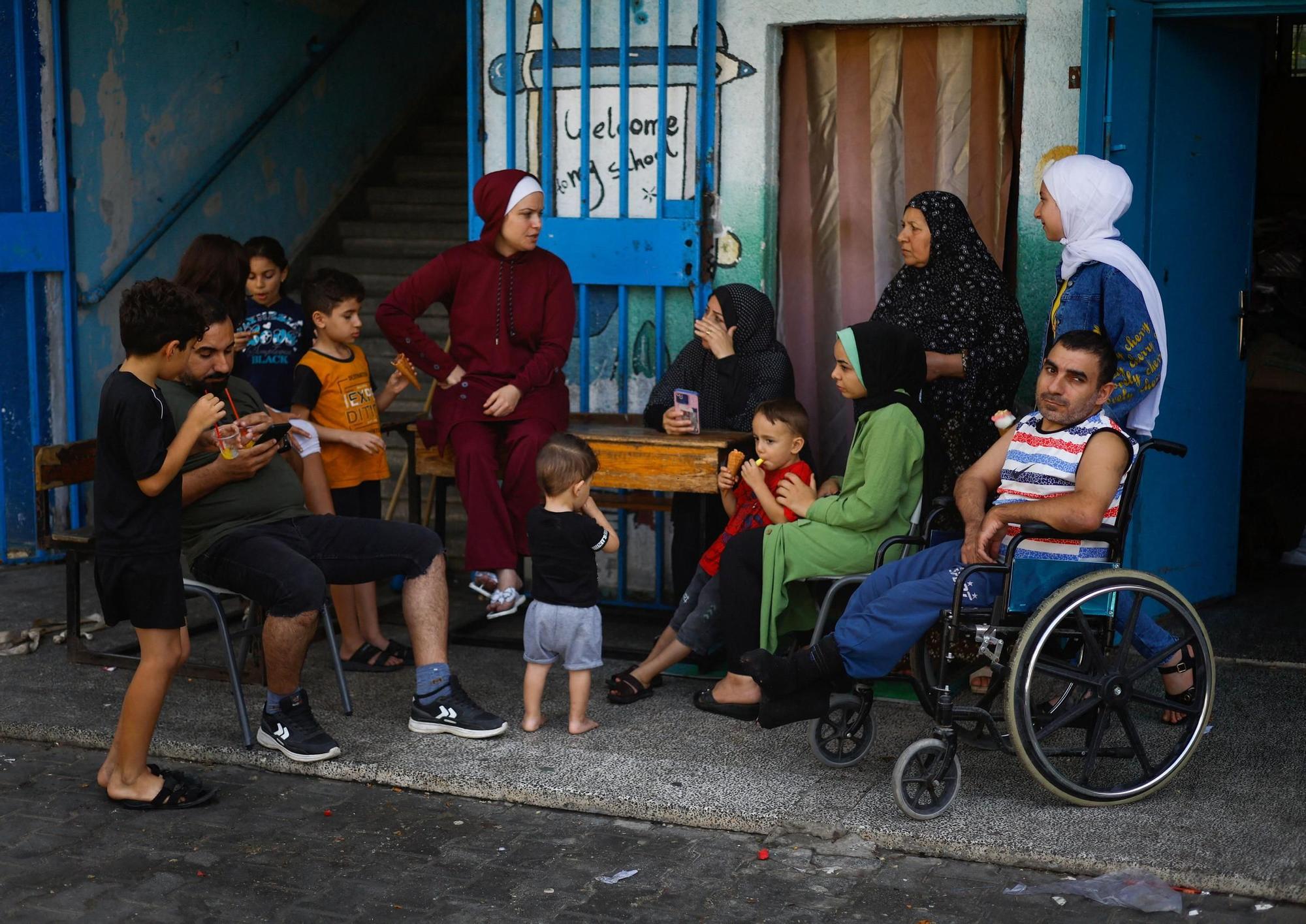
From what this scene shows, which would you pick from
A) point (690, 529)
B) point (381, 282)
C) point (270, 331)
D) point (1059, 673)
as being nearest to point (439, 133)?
point (381, 282)

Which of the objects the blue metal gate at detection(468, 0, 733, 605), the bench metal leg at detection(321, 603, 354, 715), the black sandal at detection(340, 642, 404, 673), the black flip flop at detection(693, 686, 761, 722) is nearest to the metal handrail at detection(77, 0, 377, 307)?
the blue metal gate at detection(468, 0, 733, 605)

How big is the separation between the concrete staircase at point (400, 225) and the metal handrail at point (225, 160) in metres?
0.85

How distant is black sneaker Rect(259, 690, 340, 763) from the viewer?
15.5ft

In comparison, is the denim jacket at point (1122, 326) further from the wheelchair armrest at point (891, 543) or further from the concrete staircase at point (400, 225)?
the concrete staircase at point (400, 225)

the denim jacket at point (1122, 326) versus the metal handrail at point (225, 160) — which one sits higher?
the metal handrail at point (225, 160)

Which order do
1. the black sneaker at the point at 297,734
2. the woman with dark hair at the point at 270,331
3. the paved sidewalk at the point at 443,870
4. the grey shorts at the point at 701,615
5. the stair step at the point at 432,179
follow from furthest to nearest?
the stair step at the point at 432,179, the woman with dark hair at the point at 270,331, the grey shorts at the point at 701,615, the black sneaker at the point at 297,734, the paved sidewalk at the point at 443,870

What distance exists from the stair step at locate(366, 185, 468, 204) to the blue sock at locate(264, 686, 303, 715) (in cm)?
538

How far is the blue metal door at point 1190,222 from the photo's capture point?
5.48 m

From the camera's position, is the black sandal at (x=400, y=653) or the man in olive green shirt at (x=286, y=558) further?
the black sandal at (x=400, y=653)

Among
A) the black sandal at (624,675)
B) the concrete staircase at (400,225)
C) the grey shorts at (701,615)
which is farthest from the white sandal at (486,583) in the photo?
the concrete staircase at (400,225)

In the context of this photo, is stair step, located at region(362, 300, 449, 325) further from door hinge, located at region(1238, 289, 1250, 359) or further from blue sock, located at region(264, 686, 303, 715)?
door hinge, located at region(1238, 289, 1250, 359)

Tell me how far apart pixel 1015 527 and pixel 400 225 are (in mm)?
6088

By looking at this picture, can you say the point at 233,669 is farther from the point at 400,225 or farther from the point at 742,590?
the point at 400,225

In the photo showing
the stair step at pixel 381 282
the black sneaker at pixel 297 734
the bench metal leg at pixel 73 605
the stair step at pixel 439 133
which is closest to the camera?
the black sneaker at pixel 297 734
